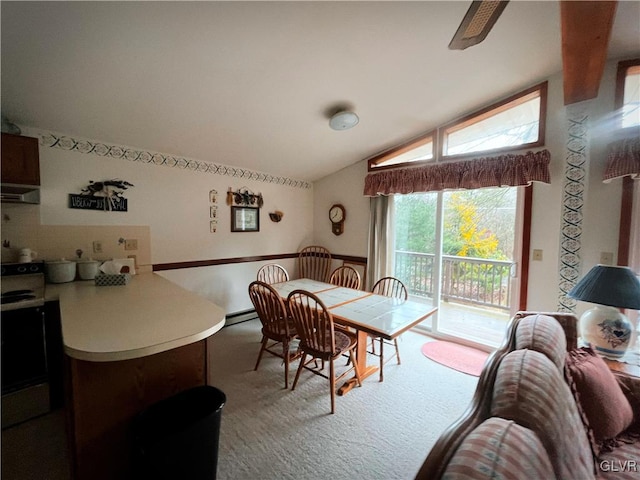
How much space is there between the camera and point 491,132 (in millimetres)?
2857

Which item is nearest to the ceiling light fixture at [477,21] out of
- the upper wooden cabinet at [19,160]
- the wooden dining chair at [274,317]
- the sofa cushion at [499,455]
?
the sofa cushion at [499,455]

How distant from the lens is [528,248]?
262 centimetres

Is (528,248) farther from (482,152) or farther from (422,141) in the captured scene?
(422,141)

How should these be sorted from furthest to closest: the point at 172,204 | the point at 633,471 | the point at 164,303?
the point at 172,204 < the point at 164,303 < the point at 633,471

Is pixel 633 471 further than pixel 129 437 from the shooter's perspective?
No

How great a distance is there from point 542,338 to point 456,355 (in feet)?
6.00

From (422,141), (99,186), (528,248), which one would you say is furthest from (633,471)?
(99,186)

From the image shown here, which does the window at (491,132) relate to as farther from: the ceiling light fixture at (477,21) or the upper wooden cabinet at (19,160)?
the upper wooden cabinet at (19,160)

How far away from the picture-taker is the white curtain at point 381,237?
3.60m

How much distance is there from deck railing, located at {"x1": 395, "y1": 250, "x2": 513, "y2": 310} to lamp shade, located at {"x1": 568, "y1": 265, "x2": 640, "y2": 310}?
1999 millimetres

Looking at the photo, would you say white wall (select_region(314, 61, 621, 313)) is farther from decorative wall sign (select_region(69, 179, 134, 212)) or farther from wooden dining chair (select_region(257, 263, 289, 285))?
decorative wall sign (select_region(69, 179, 134, 212))

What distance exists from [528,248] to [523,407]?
2.36m

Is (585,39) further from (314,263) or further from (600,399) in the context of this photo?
(314,263)

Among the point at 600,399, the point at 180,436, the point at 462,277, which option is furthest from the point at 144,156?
the point at 462,277
